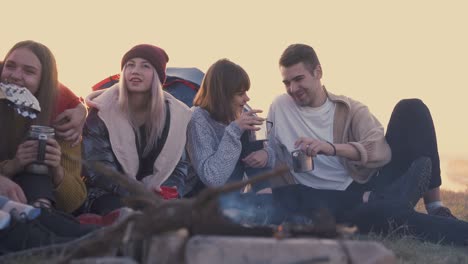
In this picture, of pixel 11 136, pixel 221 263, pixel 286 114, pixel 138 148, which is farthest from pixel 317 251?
pixel 286 114

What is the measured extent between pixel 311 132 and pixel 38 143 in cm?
227

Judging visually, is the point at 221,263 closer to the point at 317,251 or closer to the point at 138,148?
the point at 317,251

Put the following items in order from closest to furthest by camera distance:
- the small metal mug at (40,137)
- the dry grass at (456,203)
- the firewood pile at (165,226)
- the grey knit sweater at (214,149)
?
1. the firewood pile at (165,226)
2. the small metal mug at (40,137)
3. the grey knit sweater at (214,149)
4. the dry grass at (456,203)

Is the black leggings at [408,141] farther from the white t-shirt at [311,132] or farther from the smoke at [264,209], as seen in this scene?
the smoke at [264,209]

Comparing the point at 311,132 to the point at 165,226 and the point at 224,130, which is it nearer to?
the point at 224,130

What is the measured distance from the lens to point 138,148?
17.1ft

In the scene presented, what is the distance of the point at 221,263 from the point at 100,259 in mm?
344

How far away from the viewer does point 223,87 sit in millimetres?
5488

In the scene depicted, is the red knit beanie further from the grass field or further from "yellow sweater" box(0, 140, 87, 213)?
the grass field

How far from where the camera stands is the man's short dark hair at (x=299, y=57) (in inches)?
220

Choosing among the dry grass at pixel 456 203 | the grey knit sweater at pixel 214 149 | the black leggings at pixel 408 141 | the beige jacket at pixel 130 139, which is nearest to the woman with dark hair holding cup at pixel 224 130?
the grey knit sweater at pixel 214 149

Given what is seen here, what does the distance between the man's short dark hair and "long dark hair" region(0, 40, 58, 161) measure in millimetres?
1799

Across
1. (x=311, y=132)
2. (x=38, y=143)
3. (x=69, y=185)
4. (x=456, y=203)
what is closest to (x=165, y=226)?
→ (x=38, y=143)

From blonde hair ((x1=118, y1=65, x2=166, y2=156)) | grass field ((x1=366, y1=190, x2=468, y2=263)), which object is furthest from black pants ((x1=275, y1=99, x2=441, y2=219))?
blonde hair ((x1=118, y1=65, x2=166, y2=156))
